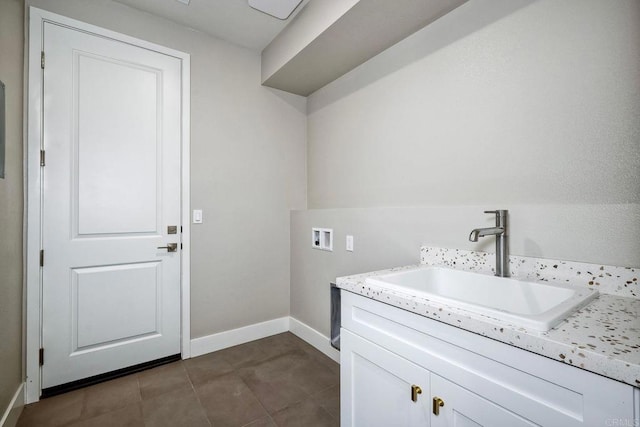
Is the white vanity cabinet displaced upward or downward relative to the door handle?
downward

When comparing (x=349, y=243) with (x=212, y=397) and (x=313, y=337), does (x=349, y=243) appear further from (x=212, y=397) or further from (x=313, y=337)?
(x=212, y=397)

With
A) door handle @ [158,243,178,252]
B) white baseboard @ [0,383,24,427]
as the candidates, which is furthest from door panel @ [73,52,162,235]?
white baseboard @ [0,383,24,427]

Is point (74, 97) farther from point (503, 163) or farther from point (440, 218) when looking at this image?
point (503, 163)

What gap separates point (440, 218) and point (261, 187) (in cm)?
160

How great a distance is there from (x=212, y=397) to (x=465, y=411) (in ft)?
5.07

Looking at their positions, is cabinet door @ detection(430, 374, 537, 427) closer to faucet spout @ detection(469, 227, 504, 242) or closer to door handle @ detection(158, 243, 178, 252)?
faucet spout @ detection(469, 227, 504, 242)

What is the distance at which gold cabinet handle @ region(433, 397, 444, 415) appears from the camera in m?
0.88

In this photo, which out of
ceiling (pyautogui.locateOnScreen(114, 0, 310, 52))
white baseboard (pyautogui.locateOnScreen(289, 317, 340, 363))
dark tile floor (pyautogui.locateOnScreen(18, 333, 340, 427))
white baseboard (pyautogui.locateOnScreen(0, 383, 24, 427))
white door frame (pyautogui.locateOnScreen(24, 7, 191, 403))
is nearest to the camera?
white baseboard (pyautogui.locateOnScreen(0, 383, 24, 427))

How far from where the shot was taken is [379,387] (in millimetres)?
1082

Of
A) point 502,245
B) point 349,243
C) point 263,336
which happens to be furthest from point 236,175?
point 502,245

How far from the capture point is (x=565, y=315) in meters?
0.80

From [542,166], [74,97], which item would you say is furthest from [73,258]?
[542,166]

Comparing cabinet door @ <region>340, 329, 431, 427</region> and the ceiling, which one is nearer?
cabinet door @ <region>340, 329, 431, 427</region>

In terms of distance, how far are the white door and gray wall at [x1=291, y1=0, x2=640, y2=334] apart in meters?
1.28
